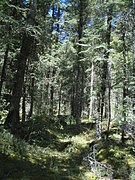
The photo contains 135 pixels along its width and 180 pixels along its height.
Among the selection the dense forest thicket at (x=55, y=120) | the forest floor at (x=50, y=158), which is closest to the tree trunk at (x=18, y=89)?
the dense forest thicket at (x=55, y=120)

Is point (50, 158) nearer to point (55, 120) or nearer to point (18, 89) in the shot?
point (18, 89)

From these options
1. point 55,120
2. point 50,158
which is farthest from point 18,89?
point 55,120

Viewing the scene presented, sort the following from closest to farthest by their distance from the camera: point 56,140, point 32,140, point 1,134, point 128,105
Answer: point 128,105 → point 1,134 → point 32,140 → point 56,140

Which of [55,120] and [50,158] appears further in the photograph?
[55,120]

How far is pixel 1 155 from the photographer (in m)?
9.03

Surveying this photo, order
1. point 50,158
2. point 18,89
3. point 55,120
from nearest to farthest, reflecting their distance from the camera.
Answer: point 50,158, point 18,89, point 55,120

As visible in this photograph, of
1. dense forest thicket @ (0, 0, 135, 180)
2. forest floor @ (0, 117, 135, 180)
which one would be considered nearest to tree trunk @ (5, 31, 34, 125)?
dense forest thicket @ (0, 0, 135, 180)

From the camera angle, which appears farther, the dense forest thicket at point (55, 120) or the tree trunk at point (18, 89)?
the tree trunk at point (18, 89)

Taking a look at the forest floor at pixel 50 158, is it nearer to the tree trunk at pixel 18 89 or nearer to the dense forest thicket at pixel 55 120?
the dense forest thicket at pixel 55 120

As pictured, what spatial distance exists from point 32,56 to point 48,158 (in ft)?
20.5

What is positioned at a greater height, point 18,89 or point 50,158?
point 18,89

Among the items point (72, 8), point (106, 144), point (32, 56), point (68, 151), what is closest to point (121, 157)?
point (106, 144)

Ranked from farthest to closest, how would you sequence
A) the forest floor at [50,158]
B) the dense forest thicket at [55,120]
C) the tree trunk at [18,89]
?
1. the tree trunk at [18,89]
2. the dense forest thicket at [55,120]
3. the forest floor at [50,158]

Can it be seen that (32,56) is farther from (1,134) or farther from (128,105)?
(128,105)
